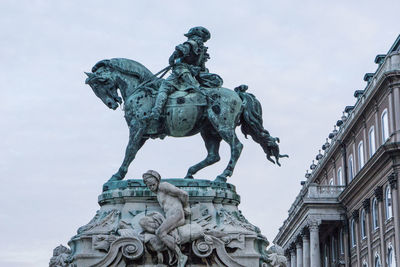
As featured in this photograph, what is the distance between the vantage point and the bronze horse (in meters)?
11.7

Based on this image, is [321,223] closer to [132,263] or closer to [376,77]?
[376,77]

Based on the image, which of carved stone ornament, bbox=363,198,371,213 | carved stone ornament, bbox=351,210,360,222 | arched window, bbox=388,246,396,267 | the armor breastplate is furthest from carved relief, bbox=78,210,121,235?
carved stone ornament, bbox=351,210,360,222

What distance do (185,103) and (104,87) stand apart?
130 cm

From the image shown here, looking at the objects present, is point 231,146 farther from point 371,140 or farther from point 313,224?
point 313,224

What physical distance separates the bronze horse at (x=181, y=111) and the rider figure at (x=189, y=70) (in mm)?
132

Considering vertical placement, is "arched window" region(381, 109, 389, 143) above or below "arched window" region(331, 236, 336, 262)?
above

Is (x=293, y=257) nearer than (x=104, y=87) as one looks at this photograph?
No

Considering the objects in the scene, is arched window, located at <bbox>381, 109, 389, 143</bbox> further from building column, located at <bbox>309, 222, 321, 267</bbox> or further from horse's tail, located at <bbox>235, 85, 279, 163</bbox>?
horse's tail, located at <bbox>235, 85, 279, 163</bbox>

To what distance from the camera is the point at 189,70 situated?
12.1 m

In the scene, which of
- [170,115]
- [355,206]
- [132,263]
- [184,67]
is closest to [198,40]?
[184,67]

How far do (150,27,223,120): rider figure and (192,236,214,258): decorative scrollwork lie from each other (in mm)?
2020

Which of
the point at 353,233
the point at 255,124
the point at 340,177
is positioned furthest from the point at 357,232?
the point at 255,124

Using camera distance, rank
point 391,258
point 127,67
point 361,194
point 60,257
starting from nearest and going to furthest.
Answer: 1. point 60,257
2. point 127,67
3. point 391,258
4. point 361,194

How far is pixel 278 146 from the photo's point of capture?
12.5 m
